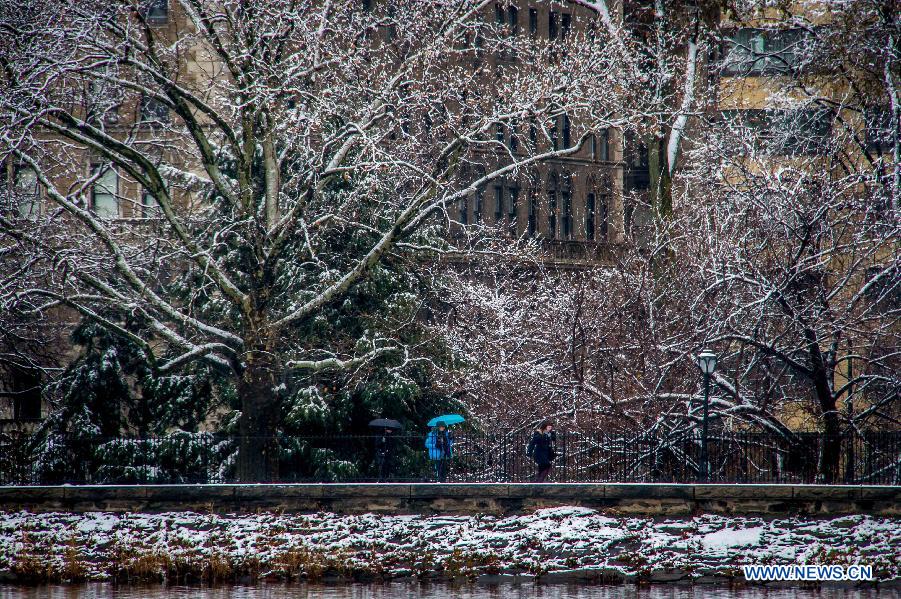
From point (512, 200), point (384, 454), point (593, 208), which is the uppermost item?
point (593, 208)

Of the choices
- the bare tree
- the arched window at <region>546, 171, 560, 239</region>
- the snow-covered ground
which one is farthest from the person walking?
the arched window at <region>546, 171, 560, 239</region>

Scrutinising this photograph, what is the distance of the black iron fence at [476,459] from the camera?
27.4 m

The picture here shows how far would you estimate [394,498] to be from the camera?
2644 centimetres

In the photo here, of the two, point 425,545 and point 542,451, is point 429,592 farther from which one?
point 542,451

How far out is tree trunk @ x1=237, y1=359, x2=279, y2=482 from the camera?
29375 mm

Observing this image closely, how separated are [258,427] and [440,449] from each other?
13.3 feet

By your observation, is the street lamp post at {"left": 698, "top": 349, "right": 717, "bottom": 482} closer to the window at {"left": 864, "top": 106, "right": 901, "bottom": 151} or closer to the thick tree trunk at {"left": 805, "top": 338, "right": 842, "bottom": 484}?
the thick tree trunk at {"left": 805, "top": 338, "right": 842, "bottom": 484}

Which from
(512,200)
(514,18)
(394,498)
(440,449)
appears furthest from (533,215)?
(394,498)

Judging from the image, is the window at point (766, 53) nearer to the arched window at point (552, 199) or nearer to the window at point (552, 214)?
the window at point (552, 214)

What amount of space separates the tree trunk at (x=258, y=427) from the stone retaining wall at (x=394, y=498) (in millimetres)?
2733

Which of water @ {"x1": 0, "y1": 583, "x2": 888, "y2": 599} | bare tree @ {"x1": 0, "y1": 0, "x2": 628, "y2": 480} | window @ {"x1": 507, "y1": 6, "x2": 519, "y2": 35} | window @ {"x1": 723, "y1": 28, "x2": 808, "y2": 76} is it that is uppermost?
window @ {"x1": 507, "y1": 6, "x2": 519, "y2": 35}

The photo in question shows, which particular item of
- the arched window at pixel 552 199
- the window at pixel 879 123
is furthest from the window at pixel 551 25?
the window at pixel 879 123

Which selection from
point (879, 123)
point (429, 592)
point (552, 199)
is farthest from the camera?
point (552, 199)

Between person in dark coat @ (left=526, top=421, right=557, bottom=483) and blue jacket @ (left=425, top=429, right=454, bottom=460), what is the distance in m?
1.68
